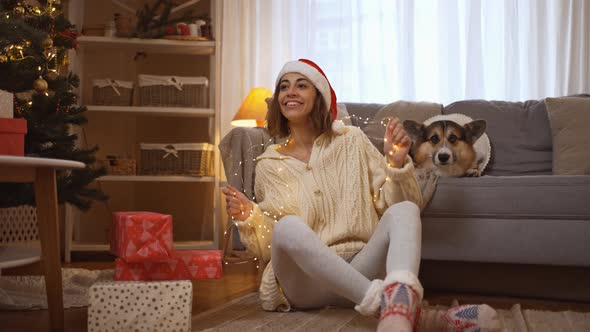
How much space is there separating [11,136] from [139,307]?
20.3 inches

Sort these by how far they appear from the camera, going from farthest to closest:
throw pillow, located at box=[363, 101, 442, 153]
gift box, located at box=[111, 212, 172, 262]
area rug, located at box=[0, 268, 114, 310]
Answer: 1. throw pillow, located at box=[363, 101, 442, 153]
2. gift box, located at box=[111, 212, 172, 262]
3. area rug, located at box=[0, 268, 114, 310]

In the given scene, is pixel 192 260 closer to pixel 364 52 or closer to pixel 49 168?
pixel 49 168

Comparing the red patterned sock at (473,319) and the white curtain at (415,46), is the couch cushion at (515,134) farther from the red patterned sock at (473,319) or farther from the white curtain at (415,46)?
the red patterned sock at (473,319)

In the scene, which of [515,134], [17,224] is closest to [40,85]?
[17,224]

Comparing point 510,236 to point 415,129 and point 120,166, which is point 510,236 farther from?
point 120,166

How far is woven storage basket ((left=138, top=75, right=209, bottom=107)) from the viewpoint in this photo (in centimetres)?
349

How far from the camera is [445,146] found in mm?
2287

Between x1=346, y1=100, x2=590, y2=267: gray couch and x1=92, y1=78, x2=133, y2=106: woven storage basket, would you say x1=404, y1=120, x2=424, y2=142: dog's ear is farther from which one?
x1=92, y1=78, x2=133, y2=106: woven storage basket

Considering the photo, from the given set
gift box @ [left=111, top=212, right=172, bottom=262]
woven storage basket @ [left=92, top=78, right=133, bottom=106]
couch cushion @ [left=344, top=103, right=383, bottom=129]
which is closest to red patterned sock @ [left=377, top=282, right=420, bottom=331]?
gift box @ [left=111, top=212, right=172, bottom=262]

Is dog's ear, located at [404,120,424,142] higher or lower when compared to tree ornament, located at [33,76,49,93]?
lower

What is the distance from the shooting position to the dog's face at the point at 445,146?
2246mm

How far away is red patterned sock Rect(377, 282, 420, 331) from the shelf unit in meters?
2.35

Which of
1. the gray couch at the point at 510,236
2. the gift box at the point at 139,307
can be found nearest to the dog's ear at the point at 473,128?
the gray couch at the point at 510,236

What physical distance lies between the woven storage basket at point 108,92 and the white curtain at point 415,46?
63 cm
